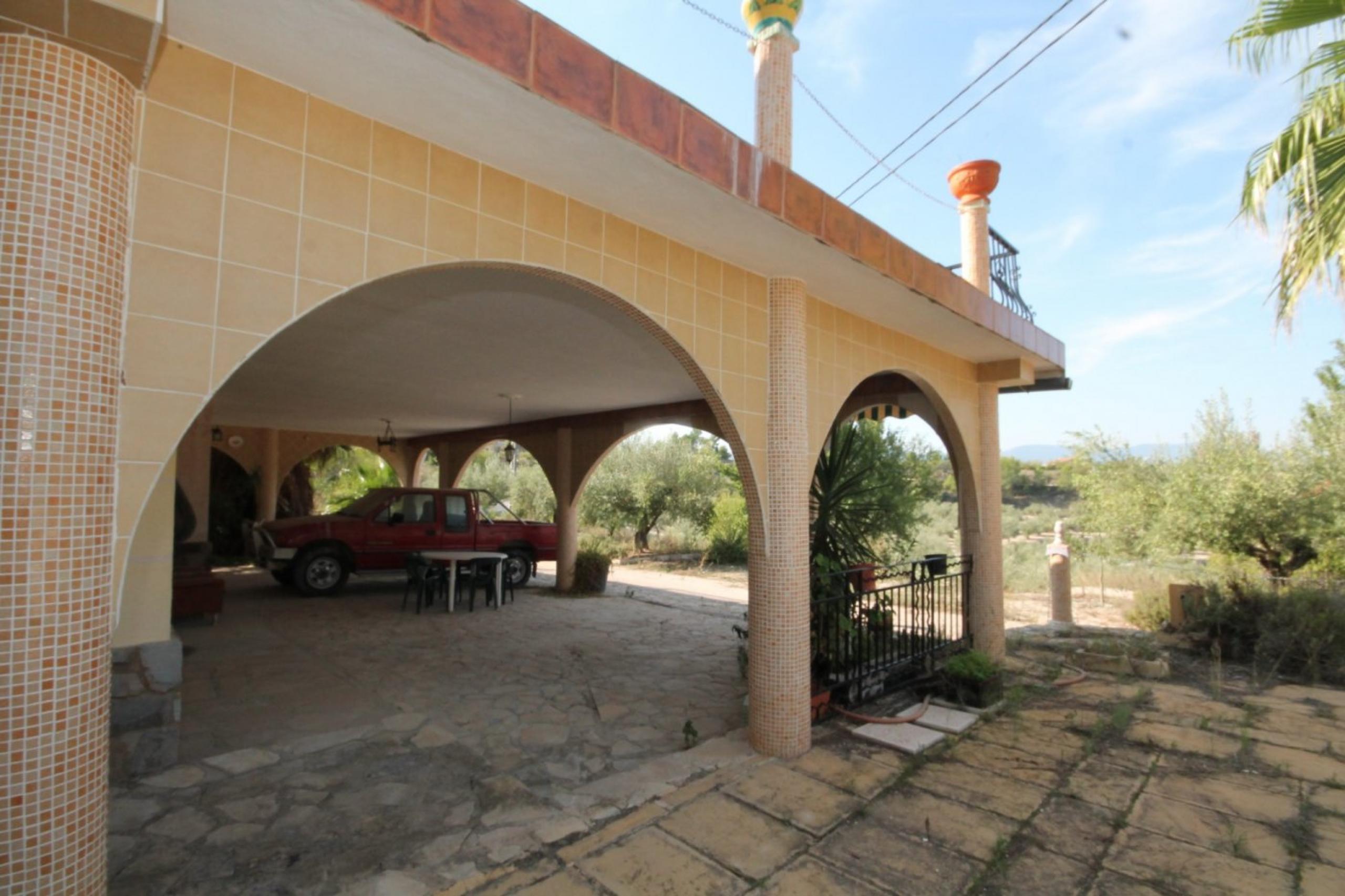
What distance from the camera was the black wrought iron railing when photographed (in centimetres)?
454

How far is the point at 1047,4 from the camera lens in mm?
5066

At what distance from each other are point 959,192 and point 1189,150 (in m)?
2.51

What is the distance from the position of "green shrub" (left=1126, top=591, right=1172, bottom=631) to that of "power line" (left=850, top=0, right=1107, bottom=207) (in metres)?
6.30

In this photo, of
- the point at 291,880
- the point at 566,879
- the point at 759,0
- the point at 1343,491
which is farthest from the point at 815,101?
the point at 1343,491

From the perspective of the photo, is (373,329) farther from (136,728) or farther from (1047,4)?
(1047,4)

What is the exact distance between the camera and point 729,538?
50.7 feet

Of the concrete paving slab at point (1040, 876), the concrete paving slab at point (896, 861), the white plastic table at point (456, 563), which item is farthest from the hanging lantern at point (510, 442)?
the concrete paving slab at point (1040, 876)

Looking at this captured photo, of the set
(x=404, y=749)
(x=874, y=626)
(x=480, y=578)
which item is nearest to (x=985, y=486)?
(x=874, y=626)

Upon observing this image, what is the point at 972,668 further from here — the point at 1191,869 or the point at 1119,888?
the point at 1119,888

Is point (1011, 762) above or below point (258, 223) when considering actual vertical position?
below

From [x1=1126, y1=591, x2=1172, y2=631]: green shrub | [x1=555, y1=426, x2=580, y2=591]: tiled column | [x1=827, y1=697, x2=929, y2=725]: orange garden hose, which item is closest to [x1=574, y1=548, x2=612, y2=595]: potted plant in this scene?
[x1=555, y1=426, x2=580, y2=591]: tiled column

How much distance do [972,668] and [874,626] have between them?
0.76 metres

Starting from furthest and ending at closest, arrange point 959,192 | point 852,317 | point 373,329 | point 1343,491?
point 1343,491, point 959,192, point 373,329, point 852,317

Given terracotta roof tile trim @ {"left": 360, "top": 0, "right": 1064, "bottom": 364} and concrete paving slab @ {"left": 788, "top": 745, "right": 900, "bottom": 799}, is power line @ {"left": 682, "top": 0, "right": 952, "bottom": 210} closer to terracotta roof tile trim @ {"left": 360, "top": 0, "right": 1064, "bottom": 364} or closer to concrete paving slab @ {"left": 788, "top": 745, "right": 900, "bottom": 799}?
terracotta roof tile trim @ {"left": 360, "top": 0, "right": 1064, "bottom": 364}
